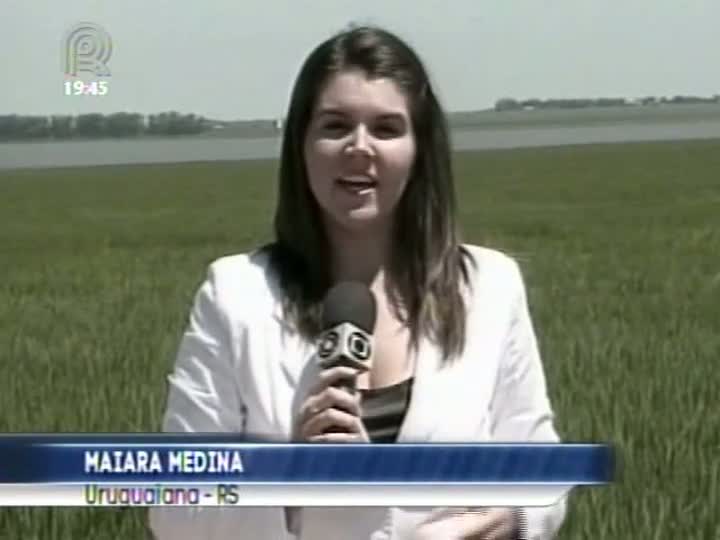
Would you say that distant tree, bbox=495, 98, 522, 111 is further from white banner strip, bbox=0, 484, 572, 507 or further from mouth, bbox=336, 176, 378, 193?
white banner strip, bbox=0, 484, 572, 507

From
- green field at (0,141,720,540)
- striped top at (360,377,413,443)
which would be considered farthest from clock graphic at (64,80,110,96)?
striped top at (360,377,413,443)

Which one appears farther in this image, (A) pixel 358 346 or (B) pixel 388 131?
(B) pixel 388 131

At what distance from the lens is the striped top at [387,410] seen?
1.43 m

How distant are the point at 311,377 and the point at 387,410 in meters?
0.10

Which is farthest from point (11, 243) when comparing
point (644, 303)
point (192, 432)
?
point (644, 303)

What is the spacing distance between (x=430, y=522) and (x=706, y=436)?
36.6 inches

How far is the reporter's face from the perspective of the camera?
1.42 meters

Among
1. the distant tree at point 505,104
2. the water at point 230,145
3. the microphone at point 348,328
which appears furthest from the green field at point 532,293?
the microphone at point 348,328

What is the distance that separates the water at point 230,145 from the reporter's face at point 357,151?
198 millimetres

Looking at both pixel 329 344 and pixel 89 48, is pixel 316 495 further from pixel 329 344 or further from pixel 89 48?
pixel 89 48

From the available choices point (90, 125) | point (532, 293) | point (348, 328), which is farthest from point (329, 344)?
point (532, 293)

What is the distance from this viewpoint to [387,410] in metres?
1.44

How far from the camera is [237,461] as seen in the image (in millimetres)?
1474

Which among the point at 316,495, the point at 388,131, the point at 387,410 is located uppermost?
the point at 388,131
